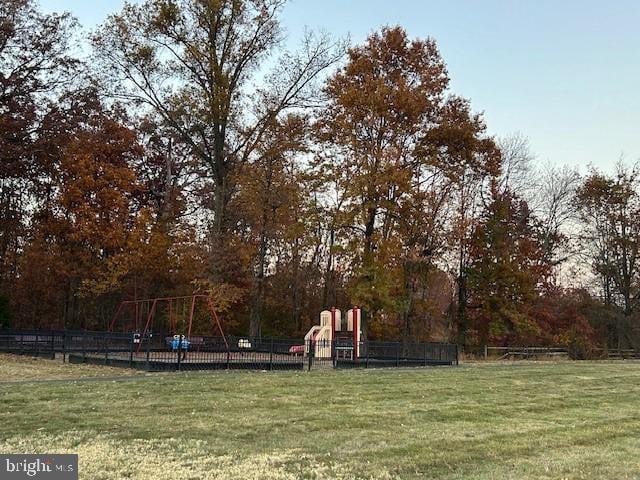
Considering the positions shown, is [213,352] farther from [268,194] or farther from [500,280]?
[500,280]

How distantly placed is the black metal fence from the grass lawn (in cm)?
339

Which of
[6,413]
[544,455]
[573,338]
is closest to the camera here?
[544,455]

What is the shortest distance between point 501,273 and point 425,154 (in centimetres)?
1070

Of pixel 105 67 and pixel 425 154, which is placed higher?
pixel 105 67

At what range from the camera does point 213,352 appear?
20812 mm

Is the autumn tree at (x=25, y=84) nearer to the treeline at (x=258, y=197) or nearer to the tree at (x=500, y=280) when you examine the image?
the treeline at (x=258, y=197)

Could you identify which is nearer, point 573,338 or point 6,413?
point 6,413

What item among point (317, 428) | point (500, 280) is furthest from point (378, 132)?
→ point (317, 428)

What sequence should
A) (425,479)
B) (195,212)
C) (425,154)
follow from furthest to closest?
(195,212), (425,154), (425,479)

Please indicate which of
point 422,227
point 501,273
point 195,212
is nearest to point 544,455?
point 422,227

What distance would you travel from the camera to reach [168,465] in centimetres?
686

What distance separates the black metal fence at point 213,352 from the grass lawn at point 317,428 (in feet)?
11.1

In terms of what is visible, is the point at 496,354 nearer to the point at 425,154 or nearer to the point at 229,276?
the point at 425,154

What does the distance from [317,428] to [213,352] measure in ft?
38.2
